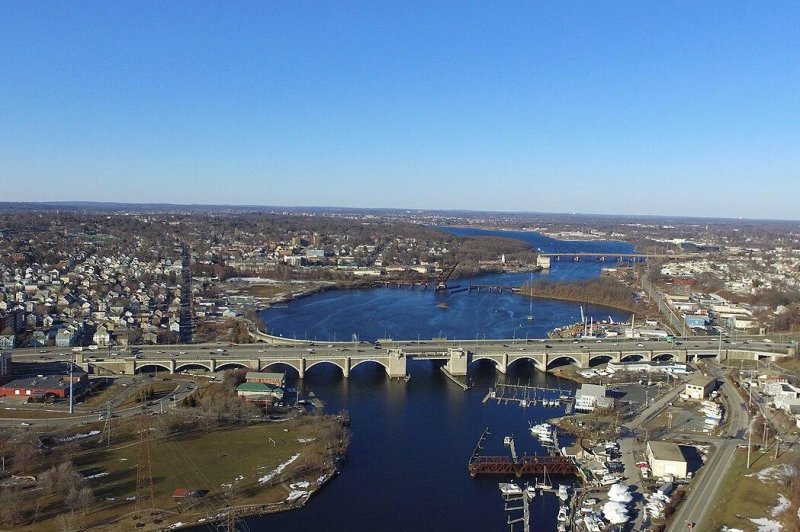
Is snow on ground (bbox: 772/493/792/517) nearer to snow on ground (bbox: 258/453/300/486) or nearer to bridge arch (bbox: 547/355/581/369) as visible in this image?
snow on ground (bbox: 258/453/300/486)

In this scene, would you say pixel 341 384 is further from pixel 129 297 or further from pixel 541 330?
pixel 129 297

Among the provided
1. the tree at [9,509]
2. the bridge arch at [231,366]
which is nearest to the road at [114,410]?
the bridge arch at [231,366]

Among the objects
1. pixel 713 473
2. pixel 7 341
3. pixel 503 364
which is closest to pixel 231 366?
pixel 7 341

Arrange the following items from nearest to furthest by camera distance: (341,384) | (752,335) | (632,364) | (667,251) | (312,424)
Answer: (312,424) < (341,384) < (632,364) < (752,335) < (667,251)

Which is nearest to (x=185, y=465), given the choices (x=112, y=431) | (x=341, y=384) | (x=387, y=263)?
(x=112, y=431)

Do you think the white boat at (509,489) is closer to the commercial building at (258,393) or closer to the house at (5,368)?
the commercial building at (258,393)

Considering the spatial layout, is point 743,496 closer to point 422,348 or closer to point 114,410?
point 422,348
